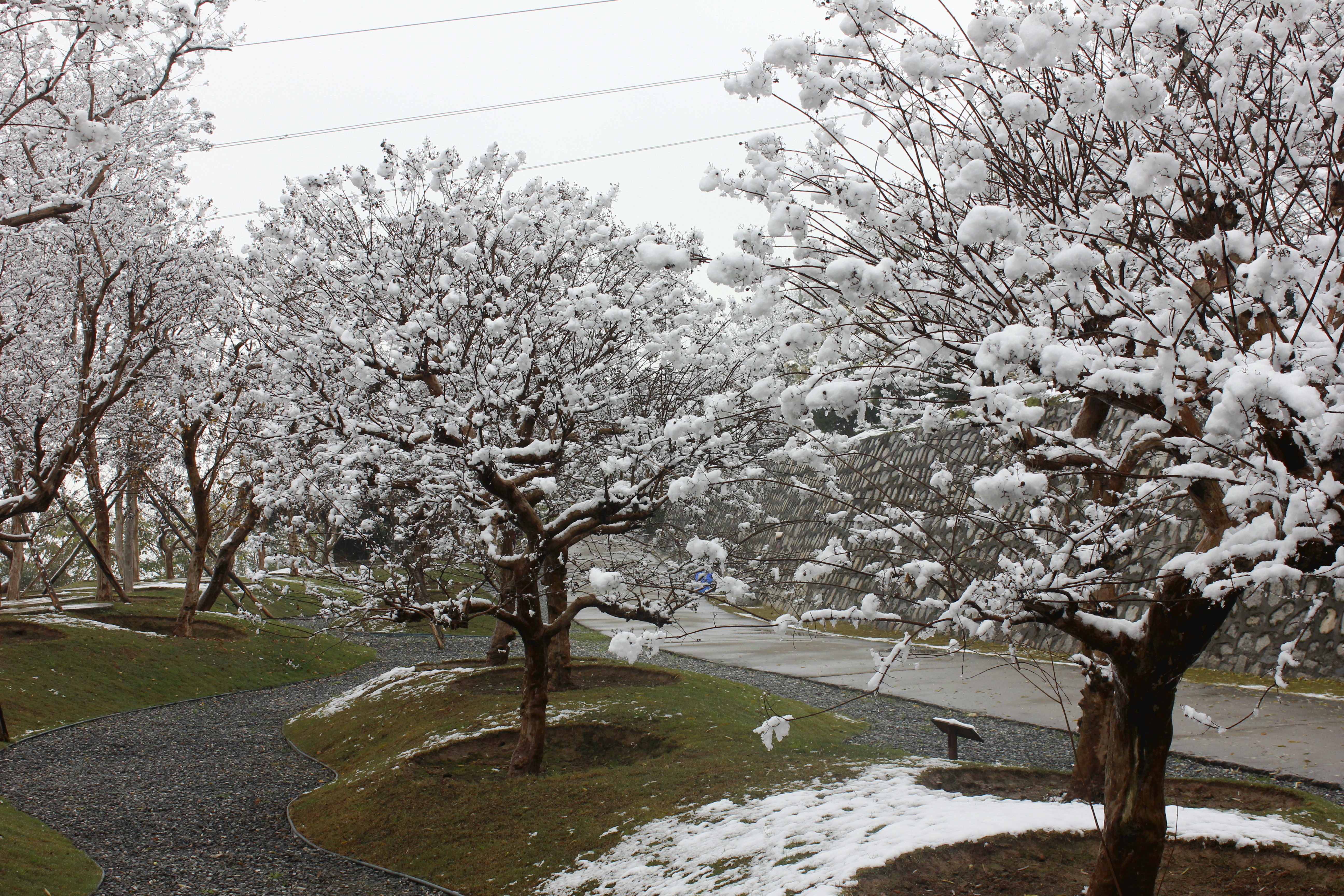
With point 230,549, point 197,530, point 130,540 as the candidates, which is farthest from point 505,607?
point 130,540

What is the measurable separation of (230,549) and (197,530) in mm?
1092

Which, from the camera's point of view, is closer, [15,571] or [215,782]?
[215,782]

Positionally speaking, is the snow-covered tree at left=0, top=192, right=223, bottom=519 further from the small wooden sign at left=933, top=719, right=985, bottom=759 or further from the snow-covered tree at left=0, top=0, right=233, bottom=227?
the small wooden sign at left=933, top=719, right=985, bottom=759

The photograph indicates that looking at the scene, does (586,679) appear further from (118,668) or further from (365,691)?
(118,668)

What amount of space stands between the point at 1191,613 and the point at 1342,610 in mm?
10915

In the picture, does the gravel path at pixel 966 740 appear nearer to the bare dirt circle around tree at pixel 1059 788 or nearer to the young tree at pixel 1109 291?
the bare dirt circle around tree at pixel 1059 788

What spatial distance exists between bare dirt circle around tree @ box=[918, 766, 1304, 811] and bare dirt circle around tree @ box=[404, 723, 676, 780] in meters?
3.44

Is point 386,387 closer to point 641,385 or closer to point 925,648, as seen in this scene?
point 641,385

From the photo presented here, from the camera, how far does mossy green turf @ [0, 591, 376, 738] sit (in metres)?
13.4

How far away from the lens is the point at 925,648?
59.5 ft

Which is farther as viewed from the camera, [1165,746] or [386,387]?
[386,387]

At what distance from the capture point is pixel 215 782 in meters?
10.4

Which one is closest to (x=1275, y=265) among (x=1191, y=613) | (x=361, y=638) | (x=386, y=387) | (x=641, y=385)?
(x=1191, y=613)

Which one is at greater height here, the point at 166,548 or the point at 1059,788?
the point at 166,548
